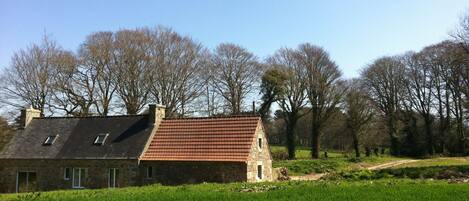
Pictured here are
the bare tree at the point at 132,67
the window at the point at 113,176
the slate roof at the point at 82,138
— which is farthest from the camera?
the bare tree at the point at 132,67

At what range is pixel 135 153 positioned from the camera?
29141mm

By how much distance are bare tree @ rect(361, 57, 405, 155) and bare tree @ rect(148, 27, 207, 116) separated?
83.8 ft

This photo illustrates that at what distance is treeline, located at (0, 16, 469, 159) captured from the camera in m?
44.7

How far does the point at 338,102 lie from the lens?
57.6 metres

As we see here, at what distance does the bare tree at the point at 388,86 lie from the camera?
201 feet

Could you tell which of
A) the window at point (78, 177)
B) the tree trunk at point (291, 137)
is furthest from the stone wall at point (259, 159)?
the tree trunk at point (291, 137)

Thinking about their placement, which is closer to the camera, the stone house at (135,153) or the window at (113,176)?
the stone house at (135,153)

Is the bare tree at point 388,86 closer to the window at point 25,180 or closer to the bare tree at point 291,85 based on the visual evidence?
the bare tree at point 291,85

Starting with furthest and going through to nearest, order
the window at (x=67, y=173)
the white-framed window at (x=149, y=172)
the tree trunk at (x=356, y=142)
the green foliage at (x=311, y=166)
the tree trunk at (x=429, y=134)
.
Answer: the tree trunk at (x=429, y=134), the tree trunk at (x=356, y=142), the green foliage at (x=311, y=166), the window at (x=67, y=173), the white-framed window at (x=149, y=172)

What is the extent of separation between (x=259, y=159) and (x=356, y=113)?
33.9 metres

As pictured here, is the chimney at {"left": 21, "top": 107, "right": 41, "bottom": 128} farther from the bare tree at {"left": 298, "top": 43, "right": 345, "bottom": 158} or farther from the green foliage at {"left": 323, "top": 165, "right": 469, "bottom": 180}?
the bare tree at {"left": 298, "top": 43, "right": 345, "bottom": 158}

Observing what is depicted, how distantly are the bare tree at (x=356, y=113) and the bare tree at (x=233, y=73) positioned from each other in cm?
1364

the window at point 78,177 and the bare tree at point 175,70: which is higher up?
the bare tree at point 175,70

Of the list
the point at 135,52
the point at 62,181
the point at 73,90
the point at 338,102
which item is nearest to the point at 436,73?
the point at 338,102
